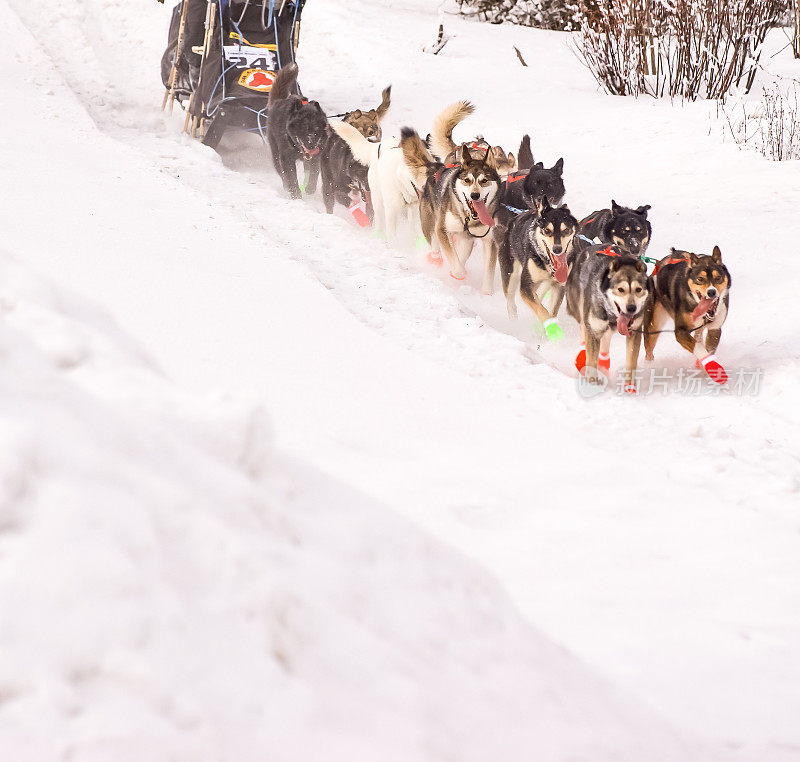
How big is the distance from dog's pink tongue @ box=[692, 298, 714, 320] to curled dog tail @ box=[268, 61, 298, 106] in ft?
15.4

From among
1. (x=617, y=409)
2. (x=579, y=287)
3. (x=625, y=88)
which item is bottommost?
(x=617, y=409)

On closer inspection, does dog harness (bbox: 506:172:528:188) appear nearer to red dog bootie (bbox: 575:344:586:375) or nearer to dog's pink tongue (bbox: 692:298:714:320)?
red dog bootie (bbox: 575:344:586:375)

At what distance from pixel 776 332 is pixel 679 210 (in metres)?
2.16

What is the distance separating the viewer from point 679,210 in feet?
21.7

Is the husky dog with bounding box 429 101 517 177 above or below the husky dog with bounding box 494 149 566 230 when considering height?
above

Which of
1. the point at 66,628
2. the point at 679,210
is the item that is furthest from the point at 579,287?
the point at 66,628

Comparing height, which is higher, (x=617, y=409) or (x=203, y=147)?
(x=203, y=147)

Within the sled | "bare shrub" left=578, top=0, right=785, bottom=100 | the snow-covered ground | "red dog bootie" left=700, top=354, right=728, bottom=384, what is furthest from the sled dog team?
"bare shrub" left=578, top=0, right=785, bottom=100

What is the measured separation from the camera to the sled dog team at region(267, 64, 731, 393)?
4.23 meters

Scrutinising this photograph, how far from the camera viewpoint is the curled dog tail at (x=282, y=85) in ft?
24.5

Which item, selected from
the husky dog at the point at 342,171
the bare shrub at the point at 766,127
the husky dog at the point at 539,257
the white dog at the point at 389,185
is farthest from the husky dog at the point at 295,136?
the bare shrub at the point at 766,127

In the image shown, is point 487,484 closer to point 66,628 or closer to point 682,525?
point 682,525

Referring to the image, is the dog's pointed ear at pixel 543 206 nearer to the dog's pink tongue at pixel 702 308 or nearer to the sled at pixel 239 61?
the dog's pink tongue at pixel 702 308

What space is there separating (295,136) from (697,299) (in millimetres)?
4044
